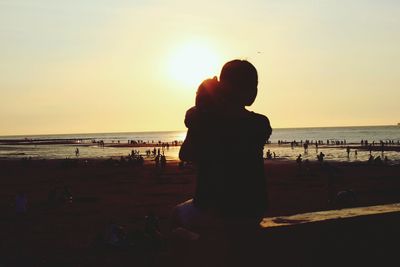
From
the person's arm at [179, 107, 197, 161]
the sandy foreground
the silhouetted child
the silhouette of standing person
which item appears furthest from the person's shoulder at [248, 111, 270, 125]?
the sandy foreground

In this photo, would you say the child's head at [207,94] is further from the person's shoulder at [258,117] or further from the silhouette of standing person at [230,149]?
the person's shoulder at [258,117]

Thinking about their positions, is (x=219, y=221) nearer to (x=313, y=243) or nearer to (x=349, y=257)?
(x=313, y=243)

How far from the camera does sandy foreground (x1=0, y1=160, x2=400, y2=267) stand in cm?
271

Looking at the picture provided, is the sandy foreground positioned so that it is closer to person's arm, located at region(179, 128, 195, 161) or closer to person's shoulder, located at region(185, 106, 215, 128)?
person's arm, located at region(179, 128, 195, 161)

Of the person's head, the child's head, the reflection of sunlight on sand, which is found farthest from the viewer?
the reflection of sunlight on sand

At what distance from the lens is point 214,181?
2807 millimetres

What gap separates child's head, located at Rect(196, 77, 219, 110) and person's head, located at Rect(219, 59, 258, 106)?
4.3 inches

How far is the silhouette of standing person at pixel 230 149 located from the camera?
9.09 ft

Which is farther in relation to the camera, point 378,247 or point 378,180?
point 378,180

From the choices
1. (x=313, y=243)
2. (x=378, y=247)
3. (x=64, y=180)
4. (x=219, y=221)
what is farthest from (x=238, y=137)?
(x=64, y=180)

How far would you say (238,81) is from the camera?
112 inches

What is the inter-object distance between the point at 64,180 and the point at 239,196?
113ft

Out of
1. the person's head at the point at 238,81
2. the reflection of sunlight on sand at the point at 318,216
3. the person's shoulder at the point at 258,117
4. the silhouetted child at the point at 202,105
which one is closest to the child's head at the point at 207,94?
the silhouetted child at the point at 202,105

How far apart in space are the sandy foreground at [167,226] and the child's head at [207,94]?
67 centimetres
